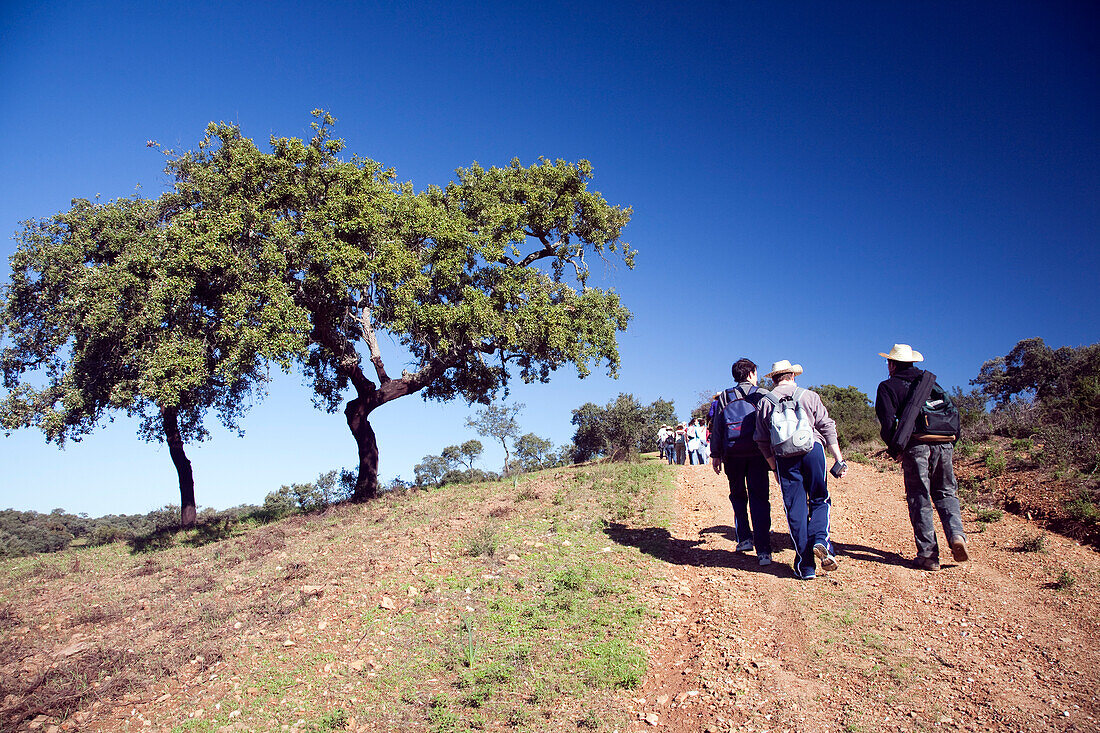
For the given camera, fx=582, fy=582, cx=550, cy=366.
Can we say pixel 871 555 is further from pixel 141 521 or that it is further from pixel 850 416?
pixel 141 521

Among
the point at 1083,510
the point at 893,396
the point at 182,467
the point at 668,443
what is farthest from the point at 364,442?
the point at 1083,510

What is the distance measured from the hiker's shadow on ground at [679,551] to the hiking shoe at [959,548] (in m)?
1.71

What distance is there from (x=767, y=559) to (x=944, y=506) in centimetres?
199

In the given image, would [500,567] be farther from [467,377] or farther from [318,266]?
[467,377]

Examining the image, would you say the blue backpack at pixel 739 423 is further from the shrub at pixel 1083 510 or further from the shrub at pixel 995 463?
the shrub at pixel 995 463

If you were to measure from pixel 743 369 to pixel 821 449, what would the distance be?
4.48 feet

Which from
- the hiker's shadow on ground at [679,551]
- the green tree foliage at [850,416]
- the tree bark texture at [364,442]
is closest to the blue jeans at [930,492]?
the hiker's shadow on ground at [679,551]

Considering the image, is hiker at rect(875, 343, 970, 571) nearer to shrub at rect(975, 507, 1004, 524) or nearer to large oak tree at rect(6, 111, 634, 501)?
shrub at rect(975, 507, 1004, 524)

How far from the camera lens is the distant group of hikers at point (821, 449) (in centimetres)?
635

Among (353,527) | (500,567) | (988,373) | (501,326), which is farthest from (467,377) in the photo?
(988,373)

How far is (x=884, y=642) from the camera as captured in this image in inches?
188

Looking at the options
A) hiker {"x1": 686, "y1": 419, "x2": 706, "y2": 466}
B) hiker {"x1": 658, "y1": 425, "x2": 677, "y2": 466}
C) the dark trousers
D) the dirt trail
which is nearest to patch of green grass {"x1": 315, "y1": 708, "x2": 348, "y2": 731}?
the dirt trail

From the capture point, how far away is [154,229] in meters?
15.2

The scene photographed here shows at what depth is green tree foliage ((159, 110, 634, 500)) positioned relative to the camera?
14.2 metres
